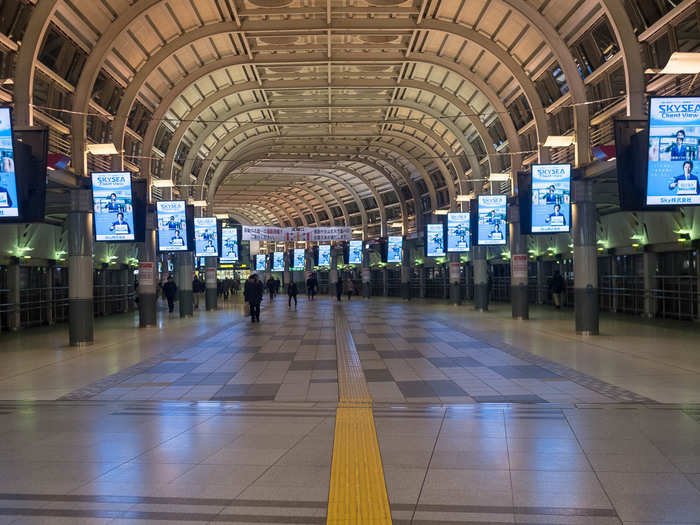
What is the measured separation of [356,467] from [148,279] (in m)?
21.7

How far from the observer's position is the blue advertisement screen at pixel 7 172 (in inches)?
490

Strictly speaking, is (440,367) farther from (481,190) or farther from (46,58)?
(481,190)

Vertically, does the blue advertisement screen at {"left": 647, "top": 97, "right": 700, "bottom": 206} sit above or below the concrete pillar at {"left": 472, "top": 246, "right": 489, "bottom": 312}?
above

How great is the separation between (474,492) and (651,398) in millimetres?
5142

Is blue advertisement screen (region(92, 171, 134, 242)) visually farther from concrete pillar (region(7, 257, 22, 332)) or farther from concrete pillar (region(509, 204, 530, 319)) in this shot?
concrete pillar (region(509, 204, 530, 319))

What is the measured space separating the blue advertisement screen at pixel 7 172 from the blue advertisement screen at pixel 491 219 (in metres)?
18.1

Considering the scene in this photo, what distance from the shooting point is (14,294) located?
80.7 ft

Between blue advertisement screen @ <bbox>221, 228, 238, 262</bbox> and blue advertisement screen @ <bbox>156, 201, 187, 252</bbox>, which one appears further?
blue advertisement screen @ <bbox>221, 228, 238, 262</bbox>

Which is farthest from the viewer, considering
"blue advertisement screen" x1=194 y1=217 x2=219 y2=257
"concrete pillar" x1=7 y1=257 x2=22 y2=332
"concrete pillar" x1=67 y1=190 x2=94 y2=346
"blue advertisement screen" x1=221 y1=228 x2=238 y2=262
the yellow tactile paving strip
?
"blue advertisement screen" x1=221 y1=228 x2=238 y2=262

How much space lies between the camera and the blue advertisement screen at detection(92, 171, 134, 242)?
19141 mm

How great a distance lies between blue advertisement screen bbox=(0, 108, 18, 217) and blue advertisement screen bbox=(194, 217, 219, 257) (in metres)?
22.4

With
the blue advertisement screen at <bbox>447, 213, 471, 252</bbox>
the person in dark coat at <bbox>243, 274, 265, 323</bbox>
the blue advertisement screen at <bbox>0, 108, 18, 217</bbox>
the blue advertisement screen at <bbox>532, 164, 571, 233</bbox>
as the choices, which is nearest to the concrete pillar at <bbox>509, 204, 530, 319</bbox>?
the blue advertisement screen at <bbox>447, 213, 471, 252</bbox>

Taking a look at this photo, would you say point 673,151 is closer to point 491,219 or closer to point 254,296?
point 491,219

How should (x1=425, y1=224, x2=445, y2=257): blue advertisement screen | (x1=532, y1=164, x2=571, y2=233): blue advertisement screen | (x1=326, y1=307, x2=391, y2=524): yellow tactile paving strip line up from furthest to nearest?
(x1=425, y1=224, x2=445, y2=257): blue advertisement screen
(x1=532, y1=164, x2=571, y2=233): blue advertisement screen
(x1=326, y1=307, x2=391, y2=524): yellow tactile paving strip
